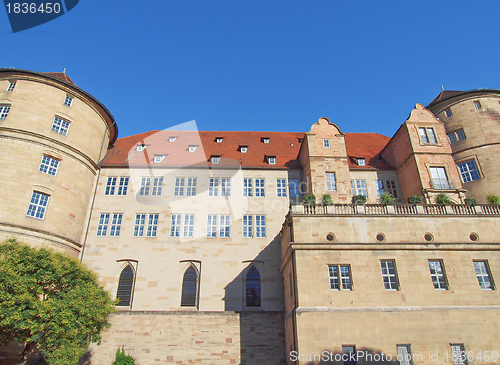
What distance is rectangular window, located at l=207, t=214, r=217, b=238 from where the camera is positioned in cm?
2697

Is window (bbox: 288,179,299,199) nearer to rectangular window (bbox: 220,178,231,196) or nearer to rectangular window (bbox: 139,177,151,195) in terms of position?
rectangular window (bbox: 220,178,231,196)

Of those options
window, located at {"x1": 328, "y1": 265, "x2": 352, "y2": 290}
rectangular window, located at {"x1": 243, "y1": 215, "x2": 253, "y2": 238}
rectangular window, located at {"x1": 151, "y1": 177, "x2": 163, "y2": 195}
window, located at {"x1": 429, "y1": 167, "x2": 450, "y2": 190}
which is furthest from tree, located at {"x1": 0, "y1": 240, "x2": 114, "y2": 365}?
window, located at {"x1": 429, "y1": 167, "x2": 450, "y2": 190}

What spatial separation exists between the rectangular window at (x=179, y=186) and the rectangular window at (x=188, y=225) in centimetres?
217

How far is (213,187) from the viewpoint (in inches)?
1138

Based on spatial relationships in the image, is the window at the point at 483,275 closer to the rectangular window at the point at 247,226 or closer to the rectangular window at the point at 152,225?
the rectangular window at the point at 247,226

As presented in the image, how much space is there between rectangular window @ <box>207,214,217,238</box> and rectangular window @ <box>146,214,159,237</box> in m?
4.15

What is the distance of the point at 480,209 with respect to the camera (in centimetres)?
2020

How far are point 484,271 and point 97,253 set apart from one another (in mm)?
25556

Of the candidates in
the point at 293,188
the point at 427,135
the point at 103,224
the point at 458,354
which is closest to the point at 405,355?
the point at 458,354

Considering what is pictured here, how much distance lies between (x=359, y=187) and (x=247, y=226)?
992 cm

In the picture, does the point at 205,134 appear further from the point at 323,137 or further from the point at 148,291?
the point at 148,291

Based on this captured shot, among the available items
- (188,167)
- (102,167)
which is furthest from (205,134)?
(102,167)

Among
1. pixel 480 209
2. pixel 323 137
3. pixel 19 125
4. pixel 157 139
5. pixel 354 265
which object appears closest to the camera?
pixel 354 265

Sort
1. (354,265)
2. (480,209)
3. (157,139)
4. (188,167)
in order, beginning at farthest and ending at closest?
(157,139)
(188,167)
(480,209)
(354,265)
